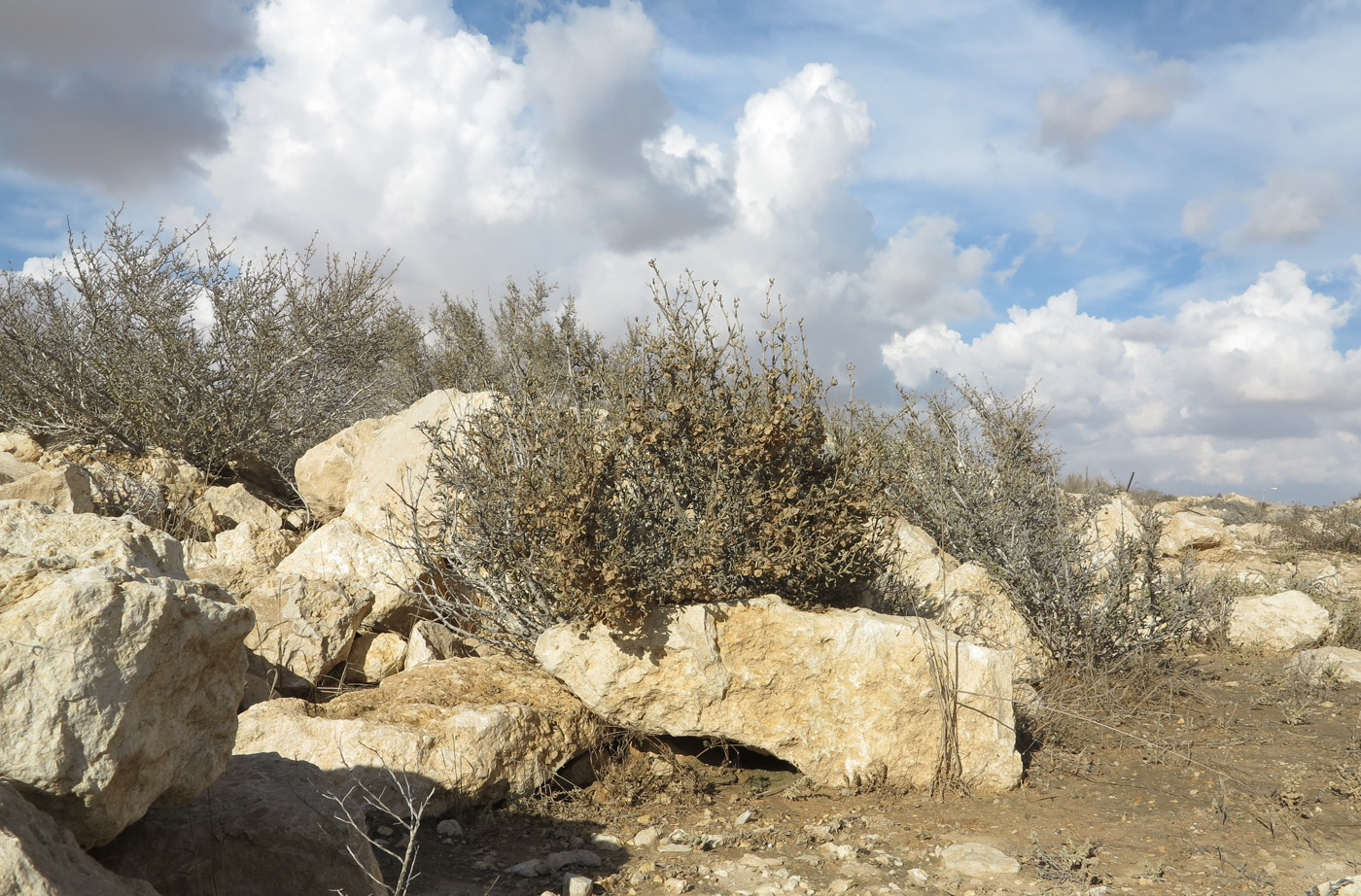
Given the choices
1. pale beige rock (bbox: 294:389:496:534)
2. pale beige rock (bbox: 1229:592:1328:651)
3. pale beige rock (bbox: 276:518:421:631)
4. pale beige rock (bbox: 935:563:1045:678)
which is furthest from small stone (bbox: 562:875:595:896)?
pale beige rock (bbox: 1229:592:1328:651)

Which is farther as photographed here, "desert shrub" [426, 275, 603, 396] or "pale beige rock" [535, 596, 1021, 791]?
"desert shrub" [426, 275, 603, 396]

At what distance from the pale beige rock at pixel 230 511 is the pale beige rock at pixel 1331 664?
374 inches

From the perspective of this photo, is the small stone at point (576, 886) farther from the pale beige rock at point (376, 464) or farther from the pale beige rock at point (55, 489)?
the pale beige rock at point (55, 489)

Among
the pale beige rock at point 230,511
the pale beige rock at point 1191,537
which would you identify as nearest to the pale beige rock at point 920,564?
the pale beige rock at point 230,511

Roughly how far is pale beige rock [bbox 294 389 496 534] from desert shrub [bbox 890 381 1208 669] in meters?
4.30

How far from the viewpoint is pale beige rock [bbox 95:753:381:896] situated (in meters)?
2.98

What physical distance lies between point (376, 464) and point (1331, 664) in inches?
341

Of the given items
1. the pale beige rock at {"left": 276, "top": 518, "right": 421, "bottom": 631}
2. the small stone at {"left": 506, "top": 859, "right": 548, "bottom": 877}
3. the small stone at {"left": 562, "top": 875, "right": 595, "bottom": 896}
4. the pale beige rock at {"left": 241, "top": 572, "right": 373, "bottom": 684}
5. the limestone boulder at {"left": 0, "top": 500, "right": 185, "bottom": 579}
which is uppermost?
the limestone boulder at {"left": 0, "top": 500, "right": 185, "bottom": 579}

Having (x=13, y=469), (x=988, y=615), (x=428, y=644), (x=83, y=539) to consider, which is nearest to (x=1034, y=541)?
(x=988, y=615)

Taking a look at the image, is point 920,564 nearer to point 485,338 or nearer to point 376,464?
point 376,464

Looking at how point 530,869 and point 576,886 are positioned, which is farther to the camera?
point 530,869

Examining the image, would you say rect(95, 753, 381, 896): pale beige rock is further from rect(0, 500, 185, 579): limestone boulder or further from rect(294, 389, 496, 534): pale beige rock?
rect(294, 389, 496, 534): pale beige rock

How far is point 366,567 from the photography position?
6.82m

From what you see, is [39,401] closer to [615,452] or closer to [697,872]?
[615,452]
